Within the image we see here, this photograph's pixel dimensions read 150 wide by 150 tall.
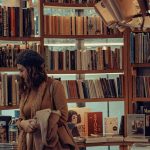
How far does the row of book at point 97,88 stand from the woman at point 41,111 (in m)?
1.55

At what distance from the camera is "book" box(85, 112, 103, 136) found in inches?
176

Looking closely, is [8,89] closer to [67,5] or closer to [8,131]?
[8,131]

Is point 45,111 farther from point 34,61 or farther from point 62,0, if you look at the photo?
point 62,0

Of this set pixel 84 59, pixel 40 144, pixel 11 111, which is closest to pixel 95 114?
pixel 84 59

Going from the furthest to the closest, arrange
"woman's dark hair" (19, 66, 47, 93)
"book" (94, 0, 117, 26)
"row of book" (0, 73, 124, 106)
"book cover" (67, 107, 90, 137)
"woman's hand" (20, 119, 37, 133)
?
"row of book" (0, 73, 124, 106)
"book cover" (67, 107, 90, 137)
"woman's dark hair" (19, 66, 47, 93)
"woman's hand" (20, 119, 37, 133)
"book" (94, 0, 117, 26)

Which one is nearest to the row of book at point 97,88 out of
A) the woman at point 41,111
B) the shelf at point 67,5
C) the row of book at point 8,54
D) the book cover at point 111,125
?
the book cover at point 111,125

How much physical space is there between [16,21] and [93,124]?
1.42 meters

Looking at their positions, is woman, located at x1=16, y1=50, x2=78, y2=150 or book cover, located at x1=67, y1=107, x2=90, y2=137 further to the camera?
book cover, located at x1=67, y1=107, x2=90, y2=137

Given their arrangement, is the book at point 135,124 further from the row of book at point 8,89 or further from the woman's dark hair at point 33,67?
the woman's dark hair at point 33,67

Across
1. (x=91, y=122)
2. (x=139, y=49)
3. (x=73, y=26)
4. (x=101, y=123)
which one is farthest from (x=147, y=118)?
(x=73, y=26)

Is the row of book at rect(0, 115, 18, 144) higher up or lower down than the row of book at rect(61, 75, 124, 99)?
lower down

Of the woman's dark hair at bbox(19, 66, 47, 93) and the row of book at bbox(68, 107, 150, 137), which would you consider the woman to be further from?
the row of book at bbox(68, 107, 150, 137)

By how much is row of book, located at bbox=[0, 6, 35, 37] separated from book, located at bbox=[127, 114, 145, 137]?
4.69 ft

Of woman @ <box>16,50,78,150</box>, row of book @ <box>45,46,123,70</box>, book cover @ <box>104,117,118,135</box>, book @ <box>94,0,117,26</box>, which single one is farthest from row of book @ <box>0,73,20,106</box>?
book @ <box>94,0,117,26</box>
